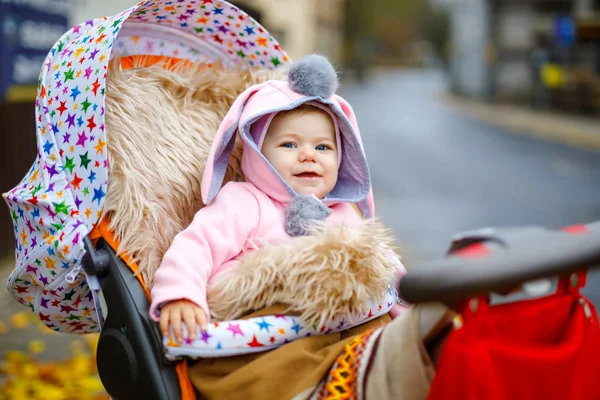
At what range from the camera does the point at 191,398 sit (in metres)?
1.67

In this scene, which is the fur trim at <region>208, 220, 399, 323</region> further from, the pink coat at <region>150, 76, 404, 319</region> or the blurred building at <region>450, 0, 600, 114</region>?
the blurred building at <region>450, 0, 600, 114</region>

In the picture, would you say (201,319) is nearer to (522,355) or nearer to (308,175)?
(308,175)

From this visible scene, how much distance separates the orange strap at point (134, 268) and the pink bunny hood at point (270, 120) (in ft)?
0.97

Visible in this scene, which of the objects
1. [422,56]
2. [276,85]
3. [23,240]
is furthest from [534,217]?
[422,56]

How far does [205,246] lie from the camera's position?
5.96 ft

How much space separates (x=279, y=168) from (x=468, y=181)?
286 inches

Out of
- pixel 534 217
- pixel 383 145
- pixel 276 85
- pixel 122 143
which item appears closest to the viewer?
pixel 122 143

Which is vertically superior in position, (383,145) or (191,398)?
(191,398)

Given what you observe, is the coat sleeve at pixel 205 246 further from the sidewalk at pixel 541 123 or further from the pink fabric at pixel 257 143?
the sidewalk at pixel 541 123

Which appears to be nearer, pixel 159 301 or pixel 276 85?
pixel 159 301

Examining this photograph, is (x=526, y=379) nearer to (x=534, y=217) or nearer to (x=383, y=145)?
(x=534, y=217)

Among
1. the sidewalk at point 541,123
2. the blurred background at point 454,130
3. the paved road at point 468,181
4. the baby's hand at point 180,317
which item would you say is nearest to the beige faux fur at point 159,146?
the baby's hand at point 180,317

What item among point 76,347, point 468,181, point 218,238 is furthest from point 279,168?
point 468,181

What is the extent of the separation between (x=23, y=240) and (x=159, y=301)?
624 mm
